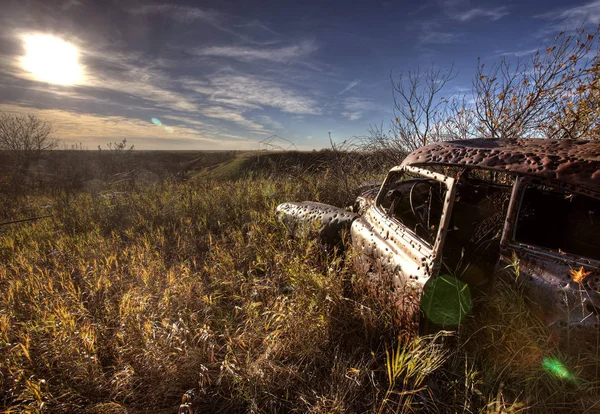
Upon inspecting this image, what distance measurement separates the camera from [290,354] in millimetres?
2061

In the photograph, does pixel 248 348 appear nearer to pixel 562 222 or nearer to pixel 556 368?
pixel 556 368

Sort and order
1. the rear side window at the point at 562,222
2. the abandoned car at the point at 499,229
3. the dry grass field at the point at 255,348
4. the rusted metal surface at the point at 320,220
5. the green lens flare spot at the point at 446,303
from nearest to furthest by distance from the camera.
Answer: the abandoned car at the point at 499,229, the dry grass field at the point at 255,348, the green lens flare spot at the point at 446,303, the rear side window at the point at 562,222, the rusted metal surface at the point at 320,220

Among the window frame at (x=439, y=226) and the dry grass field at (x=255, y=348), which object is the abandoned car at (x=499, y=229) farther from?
the dry grass field at (x=255, y=348)

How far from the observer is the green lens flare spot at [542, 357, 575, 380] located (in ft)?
5.08

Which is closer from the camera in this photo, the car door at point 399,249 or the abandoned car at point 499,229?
the abandoned car at point 499,229

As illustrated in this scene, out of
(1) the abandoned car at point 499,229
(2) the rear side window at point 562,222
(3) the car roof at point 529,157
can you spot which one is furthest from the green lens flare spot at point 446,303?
(2) the rear side window at point 562,222

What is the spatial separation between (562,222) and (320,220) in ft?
7.21

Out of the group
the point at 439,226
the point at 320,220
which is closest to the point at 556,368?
the point at 439,226

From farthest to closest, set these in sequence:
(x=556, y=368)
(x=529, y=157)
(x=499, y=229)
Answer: (x=499, y=229), (x=529, y=157), (x=556, y=368)

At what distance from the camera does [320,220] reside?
3219mm

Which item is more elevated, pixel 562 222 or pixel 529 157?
pixel 529 157

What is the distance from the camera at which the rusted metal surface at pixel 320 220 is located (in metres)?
3.13

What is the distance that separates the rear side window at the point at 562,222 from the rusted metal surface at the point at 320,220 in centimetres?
158

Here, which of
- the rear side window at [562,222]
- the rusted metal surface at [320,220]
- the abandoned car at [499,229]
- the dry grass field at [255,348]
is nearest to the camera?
the abandoned car at [499,229]
